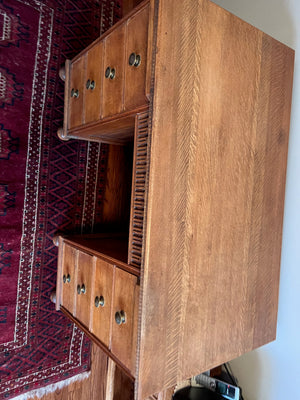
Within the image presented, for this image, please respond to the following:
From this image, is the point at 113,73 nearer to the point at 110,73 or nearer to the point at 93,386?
the point at 110,73

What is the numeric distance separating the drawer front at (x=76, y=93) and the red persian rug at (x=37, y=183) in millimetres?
130

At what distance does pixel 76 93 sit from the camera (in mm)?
1169

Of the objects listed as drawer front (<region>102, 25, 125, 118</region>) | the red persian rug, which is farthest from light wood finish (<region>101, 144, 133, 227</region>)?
drawer front (<region>102, 25, 125, 118</region>)

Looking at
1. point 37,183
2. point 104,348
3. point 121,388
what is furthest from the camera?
point 121,388

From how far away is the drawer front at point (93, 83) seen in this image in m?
1.00

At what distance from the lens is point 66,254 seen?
47.5 inches

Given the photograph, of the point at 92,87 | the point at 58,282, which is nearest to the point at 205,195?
the point at 92,87

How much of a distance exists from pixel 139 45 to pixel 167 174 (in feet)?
1.22

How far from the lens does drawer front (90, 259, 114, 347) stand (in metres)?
0.87

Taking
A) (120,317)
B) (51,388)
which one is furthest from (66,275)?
(51,388)

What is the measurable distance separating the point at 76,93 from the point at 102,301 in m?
0.81

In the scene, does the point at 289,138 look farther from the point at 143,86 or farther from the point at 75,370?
the point at 75,370

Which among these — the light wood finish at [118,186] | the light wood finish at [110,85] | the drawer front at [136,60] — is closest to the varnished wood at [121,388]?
the light wood finish at [118,186]

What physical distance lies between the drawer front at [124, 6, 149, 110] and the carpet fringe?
1316 mm
